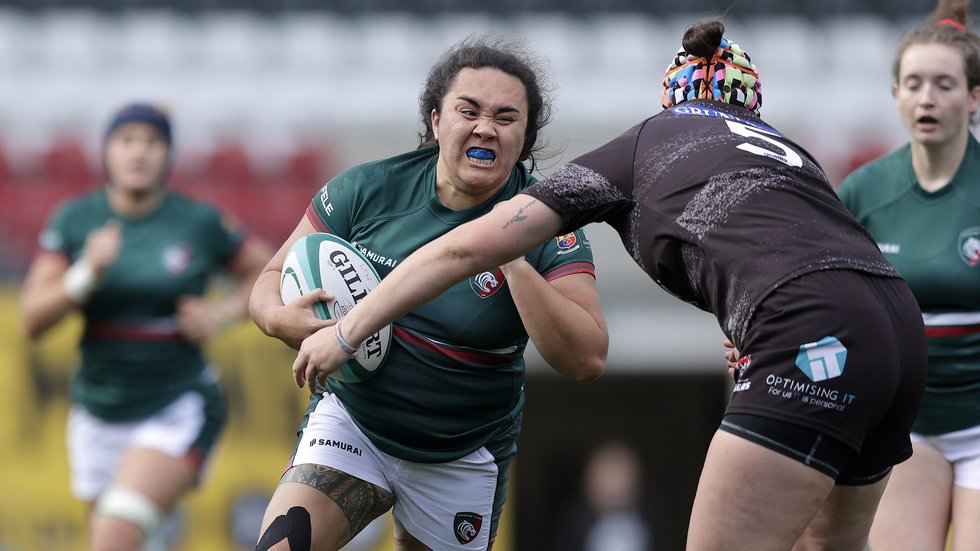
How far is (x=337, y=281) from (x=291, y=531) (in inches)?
31.6

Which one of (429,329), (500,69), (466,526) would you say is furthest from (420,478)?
(500,69)

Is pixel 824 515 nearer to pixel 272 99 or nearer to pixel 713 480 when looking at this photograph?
pixel 713 480

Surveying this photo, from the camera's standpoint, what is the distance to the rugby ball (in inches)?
174

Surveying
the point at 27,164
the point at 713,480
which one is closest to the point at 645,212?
the point at 713,480

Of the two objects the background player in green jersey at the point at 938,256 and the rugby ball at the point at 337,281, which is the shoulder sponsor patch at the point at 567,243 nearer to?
the rugby ball at the point at 337,281

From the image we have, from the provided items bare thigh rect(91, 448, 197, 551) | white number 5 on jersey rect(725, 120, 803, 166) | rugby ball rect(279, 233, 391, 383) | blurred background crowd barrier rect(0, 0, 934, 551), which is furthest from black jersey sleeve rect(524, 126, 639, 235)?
blurred background crowd barrier rect(0, 0, 934, 551)

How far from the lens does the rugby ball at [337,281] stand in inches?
174

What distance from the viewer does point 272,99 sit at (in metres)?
12.2

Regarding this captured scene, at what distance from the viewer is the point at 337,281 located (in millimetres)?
4430

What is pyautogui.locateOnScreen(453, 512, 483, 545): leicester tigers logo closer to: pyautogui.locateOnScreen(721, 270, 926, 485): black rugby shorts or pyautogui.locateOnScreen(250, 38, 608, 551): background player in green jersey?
pyautogui.locateOnScreen(250, 38, 608, 551): background player in green jersey

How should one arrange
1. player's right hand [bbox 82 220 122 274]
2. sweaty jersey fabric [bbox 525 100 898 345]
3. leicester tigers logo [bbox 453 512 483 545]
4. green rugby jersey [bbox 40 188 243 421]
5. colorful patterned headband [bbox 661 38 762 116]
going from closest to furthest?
sweaty jersey fabric [bbox 525 100 898 345] → colorful patterned headband [bbox 661 38 762 116] → leicester tigers logo [bbox 453 512 483 545] → player's right hand [bbox 82 220 122 274] → green rugby jersey [bbox 40 188 243 421]

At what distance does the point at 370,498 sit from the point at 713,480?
4.75 feet

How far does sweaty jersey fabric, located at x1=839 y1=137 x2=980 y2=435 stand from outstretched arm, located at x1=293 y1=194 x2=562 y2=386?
1.96 m

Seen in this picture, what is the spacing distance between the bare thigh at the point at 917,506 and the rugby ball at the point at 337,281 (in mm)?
1987
